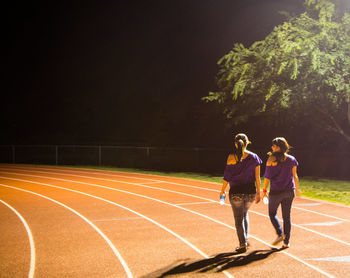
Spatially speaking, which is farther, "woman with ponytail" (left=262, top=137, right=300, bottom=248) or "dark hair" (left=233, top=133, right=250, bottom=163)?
"woman with ponytail" (left=262, top=137, right=300, bottom=248)

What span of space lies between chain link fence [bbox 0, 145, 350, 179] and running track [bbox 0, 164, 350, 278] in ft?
38.6

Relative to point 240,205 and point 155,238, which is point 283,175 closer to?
point 240,205

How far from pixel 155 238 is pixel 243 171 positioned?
2.35 metres

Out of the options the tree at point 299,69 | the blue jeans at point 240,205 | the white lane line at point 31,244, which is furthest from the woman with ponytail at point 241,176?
the tree at point 299,69

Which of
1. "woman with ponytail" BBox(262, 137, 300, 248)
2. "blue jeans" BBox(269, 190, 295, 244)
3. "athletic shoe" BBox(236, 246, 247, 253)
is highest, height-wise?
"woman with ponytail" BBox(262, 137, 300, 248)

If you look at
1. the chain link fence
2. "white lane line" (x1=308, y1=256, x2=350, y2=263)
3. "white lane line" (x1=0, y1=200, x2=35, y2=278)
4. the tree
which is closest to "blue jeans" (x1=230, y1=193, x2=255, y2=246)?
"white lane line" (x1=308, y1=256, x2=350, y2=263)

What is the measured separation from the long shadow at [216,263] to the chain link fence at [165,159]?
16216 millimetres

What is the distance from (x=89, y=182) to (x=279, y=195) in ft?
39.9

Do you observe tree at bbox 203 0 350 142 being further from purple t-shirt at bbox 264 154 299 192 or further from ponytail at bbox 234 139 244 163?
ponytail at bbox 234 139 244 163

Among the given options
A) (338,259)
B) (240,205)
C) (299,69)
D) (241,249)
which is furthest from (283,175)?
(299,69)

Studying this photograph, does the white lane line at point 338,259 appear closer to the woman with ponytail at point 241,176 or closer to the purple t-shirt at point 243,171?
the woman with ponytail at point 241,176

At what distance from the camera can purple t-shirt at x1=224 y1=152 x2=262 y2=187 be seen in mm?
6234

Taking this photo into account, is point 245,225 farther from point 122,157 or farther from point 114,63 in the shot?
point 114,63

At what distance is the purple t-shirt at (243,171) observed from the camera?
6234 millimetres
